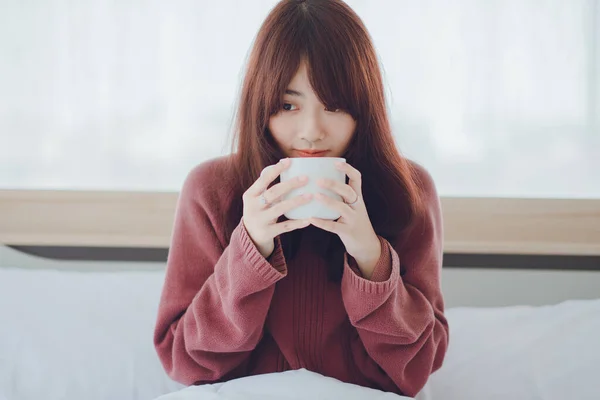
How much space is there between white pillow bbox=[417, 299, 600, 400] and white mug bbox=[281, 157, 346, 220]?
469mm

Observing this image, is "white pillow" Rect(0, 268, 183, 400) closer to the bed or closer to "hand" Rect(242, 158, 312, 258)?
the bed

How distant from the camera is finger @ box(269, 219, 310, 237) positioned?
731 mm

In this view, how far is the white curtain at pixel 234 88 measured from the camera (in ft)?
4.89

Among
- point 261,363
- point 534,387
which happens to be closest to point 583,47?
point 534,387

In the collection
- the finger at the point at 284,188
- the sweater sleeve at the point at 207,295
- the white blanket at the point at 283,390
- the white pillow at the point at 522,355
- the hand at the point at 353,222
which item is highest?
the finger at the point at 284,188

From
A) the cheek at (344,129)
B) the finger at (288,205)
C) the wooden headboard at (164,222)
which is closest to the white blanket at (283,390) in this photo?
the finger at (288,205)

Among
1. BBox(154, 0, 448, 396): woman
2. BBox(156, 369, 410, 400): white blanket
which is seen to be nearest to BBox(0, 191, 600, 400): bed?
BBox(156, 369, 410, 400): white blanket

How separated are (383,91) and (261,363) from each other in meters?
0.47

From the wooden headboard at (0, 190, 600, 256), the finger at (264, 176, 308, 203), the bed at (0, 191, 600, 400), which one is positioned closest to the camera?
the finger at (264, 176, 308, 203)

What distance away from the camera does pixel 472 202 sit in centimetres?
150

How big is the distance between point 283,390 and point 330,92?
1.33 ft

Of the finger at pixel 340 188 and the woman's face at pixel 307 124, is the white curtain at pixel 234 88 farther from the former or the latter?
the finger at pixel 340 188

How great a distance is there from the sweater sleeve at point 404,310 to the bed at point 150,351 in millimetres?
93

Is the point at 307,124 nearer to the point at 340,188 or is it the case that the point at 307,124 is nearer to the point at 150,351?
the point at 340,188
